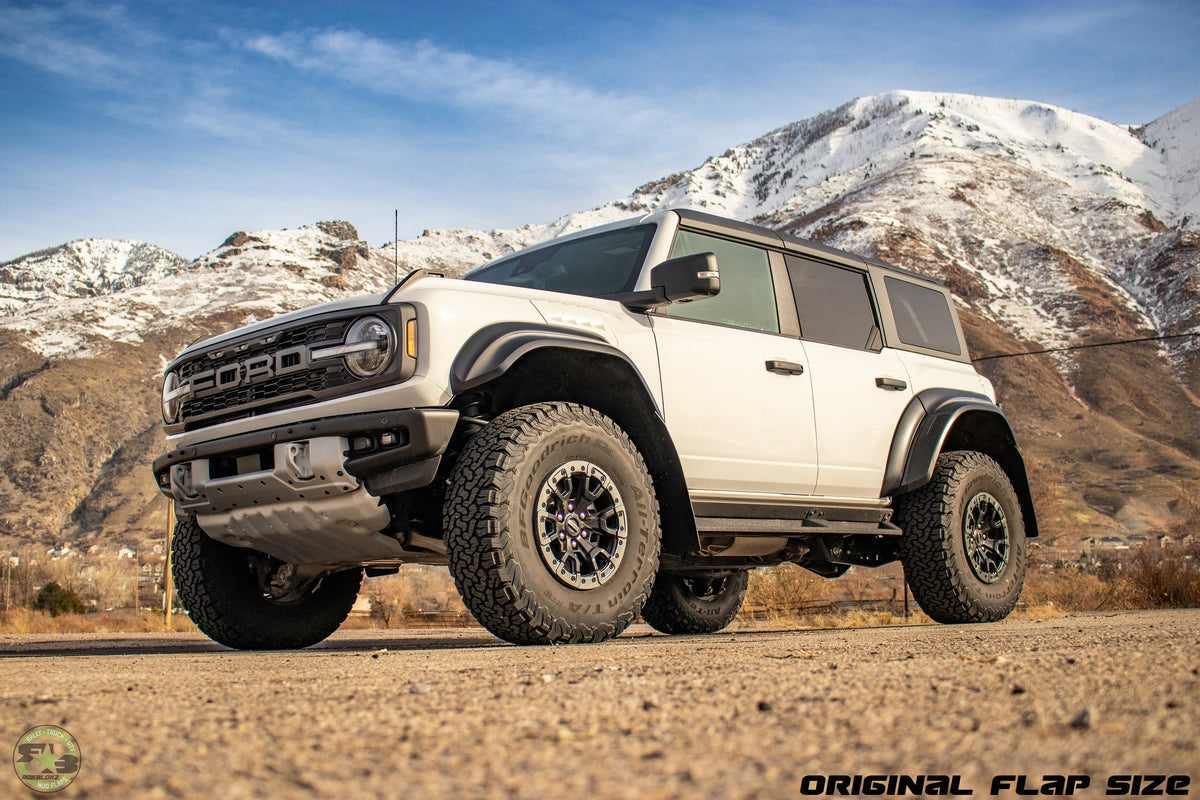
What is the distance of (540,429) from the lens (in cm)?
397

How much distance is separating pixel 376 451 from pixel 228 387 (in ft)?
3.56

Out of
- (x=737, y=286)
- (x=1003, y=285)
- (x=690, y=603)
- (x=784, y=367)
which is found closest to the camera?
(x=784, y=367)

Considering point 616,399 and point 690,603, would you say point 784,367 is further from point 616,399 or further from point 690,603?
point 690,603

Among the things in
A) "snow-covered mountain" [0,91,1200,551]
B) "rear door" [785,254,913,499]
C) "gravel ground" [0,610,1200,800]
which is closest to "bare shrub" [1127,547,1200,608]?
"rear door" [785,254,913,499]

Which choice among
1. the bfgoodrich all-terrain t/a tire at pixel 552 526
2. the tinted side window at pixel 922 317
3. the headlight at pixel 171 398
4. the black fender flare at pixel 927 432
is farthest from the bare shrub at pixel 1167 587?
the headlight at pixel 171 398

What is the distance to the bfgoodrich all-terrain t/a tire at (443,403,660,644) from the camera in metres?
3.76

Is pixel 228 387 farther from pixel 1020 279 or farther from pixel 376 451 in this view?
pixel 1020 279

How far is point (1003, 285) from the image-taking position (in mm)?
89312

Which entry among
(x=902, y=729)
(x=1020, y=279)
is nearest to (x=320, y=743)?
(x=902, y=729)

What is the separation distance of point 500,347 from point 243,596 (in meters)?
2.28

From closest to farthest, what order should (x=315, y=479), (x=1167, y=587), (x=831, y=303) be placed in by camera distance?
(x=315, y=479), (x=831, y=303), (x=1167, y=587)

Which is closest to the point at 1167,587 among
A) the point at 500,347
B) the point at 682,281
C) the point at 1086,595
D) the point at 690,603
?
the point at 1086,595

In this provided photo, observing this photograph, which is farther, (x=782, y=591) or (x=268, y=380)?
(x=782, y=591)

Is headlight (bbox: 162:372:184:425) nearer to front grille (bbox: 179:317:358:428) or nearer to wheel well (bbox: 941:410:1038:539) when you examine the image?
front grille (bbox: 179:317:358:428)
